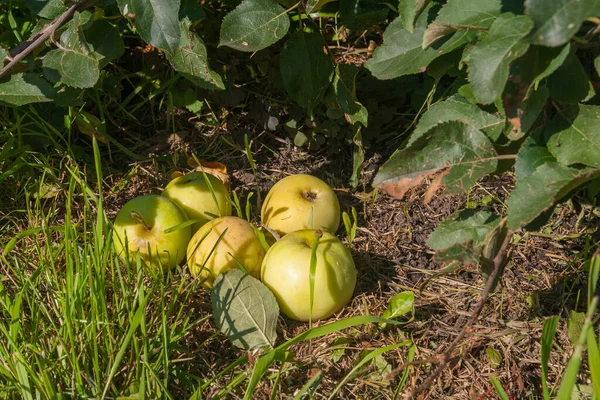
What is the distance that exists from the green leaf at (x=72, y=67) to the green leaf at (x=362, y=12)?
0.82 metres

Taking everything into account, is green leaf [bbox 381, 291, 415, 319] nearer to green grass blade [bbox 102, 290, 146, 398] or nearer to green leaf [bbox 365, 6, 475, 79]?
green leaf [bbox 365, 6, 475, 79]

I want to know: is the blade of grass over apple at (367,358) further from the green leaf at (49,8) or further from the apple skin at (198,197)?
the green leaf at (49,8)

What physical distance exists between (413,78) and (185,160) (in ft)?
3.17

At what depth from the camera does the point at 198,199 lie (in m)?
2.30

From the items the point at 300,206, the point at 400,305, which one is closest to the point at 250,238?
the point at 300,206

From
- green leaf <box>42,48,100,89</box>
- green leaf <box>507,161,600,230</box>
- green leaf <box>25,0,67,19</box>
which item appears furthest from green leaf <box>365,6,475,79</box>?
green leaf <box>25,0,67,19</box>

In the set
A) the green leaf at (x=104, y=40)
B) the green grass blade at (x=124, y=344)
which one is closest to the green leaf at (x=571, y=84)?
the green grass blade at (x=124, y=344)

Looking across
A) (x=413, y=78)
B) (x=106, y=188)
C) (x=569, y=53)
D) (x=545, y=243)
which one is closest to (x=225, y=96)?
(x=106, y=188)

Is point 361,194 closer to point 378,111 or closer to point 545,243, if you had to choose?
point 378,111

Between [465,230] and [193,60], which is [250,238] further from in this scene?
[465,230]

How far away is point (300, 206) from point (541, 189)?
0.91 m

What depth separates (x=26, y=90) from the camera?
2.12 m

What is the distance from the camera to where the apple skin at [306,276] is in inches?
77.7

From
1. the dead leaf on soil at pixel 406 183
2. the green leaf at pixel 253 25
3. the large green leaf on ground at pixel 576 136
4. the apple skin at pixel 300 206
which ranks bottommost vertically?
the apple skin at pixel 300 206
